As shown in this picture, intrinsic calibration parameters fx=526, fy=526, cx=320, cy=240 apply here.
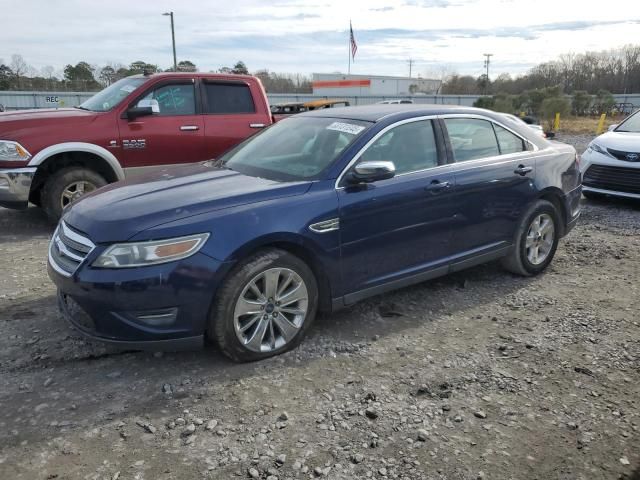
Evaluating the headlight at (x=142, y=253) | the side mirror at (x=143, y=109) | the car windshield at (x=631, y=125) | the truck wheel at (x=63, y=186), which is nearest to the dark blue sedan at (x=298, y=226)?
the headlight at (x=142, y=253)

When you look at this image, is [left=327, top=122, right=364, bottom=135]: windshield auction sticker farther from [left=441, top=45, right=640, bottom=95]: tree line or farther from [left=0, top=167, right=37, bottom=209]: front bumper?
[left=441, top=45, right=640, bottom=95]: tree line

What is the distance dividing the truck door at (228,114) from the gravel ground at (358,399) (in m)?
3.32

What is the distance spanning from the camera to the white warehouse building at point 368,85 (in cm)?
6031

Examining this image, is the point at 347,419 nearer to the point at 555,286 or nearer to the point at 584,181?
the point at 555,286

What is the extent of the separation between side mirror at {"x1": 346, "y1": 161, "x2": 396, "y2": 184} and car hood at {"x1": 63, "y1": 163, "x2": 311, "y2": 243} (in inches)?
13.6

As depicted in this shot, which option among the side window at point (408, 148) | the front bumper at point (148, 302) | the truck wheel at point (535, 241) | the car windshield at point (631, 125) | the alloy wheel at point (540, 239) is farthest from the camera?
the car windshield at point (631, 125)

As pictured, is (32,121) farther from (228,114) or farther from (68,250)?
(68,250)

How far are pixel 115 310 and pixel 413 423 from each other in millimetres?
1833

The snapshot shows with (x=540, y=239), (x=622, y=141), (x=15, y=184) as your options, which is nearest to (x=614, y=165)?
(x=622, y=141)

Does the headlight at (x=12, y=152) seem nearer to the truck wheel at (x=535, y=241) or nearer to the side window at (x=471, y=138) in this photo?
the side window at (x=471, y=138)

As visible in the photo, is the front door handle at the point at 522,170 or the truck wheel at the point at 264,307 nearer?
the truck wheel at the point at 264,307

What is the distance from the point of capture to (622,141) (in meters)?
8.27

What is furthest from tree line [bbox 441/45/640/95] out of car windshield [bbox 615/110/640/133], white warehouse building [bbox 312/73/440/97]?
car windshield [bbox 615/110/640/133]

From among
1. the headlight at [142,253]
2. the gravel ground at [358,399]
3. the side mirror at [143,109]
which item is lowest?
the gravel ground at [358,399]
